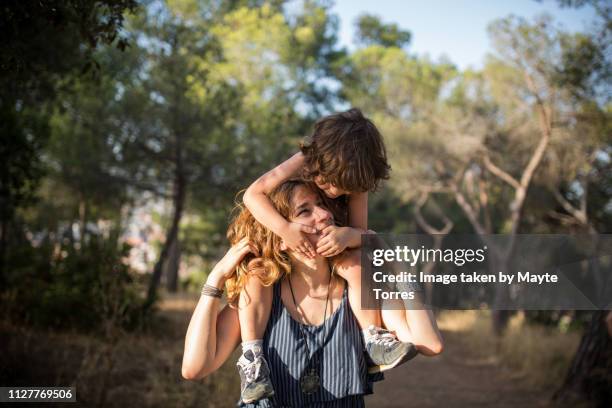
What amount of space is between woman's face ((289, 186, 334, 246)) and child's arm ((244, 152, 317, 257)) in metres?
0.03

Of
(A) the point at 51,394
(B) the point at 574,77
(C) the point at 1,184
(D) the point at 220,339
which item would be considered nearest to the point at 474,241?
(D) the point at 220,339

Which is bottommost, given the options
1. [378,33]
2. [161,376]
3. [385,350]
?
[161,376]

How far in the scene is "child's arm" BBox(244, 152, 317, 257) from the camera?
82.4 inches

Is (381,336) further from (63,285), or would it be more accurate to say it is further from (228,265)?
(63,285)

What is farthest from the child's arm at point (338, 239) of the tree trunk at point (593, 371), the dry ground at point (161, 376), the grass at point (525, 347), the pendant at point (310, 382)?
the grass at point (525, 347)

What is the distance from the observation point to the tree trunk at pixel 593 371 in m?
6.82

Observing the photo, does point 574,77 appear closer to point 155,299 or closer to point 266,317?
point 155,299

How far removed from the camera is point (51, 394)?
4953mm

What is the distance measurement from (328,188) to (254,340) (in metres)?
0.58

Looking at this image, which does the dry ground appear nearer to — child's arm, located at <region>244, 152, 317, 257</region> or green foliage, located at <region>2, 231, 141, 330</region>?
green foliage, located at <region>2, 231, 141, 330</region>

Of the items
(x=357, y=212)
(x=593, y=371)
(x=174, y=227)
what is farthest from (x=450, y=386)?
(x=357, y=212)

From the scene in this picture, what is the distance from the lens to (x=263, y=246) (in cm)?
214

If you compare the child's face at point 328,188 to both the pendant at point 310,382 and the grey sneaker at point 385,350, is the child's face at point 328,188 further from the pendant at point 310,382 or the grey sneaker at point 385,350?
the pendant at point 310,382

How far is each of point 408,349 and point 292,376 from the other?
409 mm
